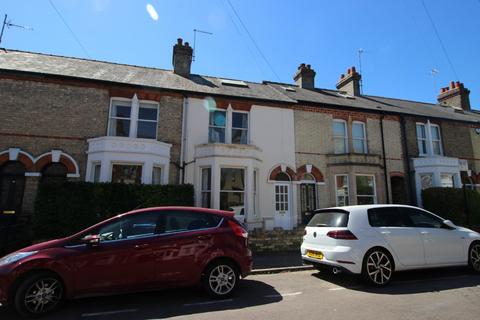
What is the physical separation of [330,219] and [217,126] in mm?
7762

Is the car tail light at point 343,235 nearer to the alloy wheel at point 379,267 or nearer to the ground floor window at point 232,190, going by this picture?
the alloy wheel at point 379,267

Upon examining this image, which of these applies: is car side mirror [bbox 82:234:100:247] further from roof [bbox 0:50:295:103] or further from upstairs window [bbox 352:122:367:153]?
upstairs window [bbox 352:122:367:153]

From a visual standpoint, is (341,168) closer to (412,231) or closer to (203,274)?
(412,231)

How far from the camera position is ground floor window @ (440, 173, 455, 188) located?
49.9 ft

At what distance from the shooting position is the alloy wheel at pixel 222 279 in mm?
5199

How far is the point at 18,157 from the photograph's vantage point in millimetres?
10789

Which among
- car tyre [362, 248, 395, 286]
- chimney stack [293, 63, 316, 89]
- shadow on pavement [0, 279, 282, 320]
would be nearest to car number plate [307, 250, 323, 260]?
car tyre [362, 248, 395, 286]

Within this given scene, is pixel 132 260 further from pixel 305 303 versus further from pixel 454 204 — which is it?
pixel 454 204

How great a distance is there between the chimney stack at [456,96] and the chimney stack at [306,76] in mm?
11456

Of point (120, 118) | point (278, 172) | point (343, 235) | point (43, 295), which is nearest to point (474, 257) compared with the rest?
point (343, 235)

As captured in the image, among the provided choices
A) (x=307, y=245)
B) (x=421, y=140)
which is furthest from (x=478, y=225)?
(x=307, y=245)

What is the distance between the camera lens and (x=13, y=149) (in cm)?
1073

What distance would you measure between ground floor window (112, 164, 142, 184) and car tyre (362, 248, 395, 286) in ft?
27.6

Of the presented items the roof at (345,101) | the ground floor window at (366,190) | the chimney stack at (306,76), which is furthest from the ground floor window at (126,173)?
the chimney stack at (306,76)
